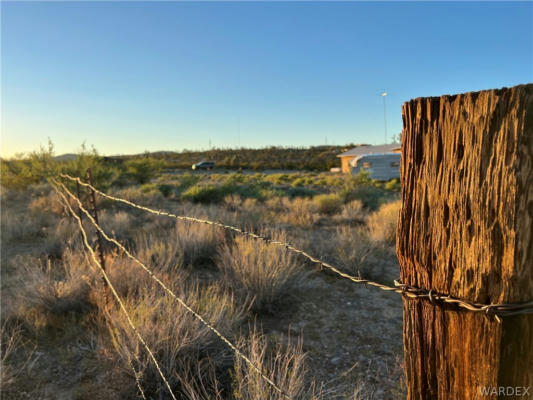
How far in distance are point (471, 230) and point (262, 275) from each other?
3.90 metres

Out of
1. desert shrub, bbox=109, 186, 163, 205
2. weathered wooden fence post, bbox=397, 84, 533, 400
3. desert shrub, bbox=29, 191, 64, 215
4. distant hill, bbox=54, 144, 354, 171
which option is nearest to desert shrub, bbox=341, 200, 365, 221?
desert shrub, bbox=109, 186, 163, 205

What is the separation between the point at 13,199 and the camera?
1463cm

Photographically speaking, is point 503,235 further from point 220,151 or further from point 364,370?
point 220,151

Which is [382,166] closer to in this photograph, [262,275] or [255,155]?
[262,275]

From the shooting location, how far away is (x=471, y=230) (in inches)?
38.7

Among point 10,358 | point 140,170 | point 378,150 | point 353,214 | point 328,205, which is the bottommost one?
point 10,358

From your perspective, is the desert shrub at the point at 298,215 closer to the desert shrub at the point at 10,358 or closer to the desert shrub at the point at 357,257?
the desert shrub at the point at 357,257

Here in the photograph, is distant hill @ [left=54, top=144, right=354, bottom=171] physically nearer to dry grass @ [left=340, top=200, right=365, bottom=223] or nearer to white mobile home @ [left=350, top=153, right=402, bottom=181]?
white mobile home @ [left=350, top=153, right=402, bottom=181]

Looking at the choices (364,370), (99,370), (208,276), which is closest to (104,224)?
(208,276)

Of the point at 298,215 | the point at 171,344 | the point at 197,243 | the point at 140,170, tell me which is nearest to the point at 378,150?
the point at 140,170

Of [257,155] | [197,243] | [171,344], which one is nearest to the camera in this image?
[171,344]

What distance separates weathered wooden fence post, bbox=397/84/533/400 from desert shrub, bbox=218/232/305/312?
3.44 metres

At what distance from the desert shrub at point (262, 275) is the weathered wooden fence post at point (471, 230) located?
3436 mm

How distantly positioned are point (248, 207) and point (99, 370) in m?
8.65
